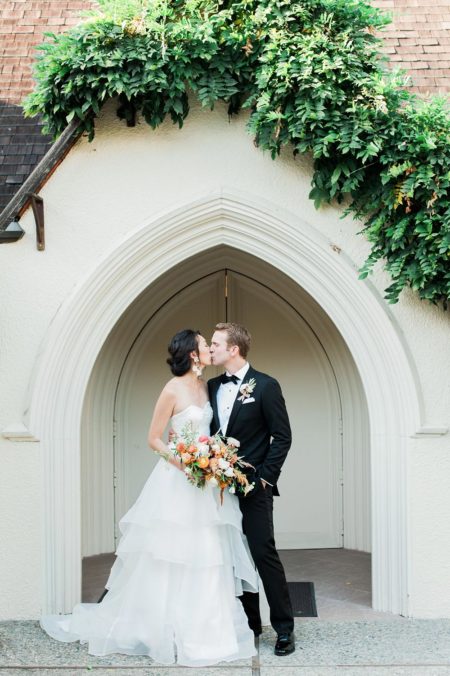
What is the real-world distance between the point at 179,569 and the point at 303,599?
1.56m

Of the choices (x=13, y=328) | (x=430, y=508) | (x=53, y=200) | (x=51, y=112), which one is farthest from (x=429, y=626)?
(x=51, y=112)

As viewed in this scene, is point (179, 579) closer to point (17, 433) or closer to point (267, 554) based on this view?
point (267, 554)

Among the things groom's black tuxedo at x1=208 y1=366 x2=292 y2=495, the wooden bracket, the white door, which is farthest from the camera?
the white door

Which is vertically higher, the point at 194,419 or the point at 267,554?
the point at 194,419

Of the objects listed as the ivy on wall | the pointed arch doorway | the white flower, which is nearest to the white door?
the pointed arch doorway

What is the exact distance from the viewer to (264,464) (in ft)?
16.9

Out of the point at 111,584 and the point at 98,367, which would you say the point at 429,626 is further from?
the point at 98,367

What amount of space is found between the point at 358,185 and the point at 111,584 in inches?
130

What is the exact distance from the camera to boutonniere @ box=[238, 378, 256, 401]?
17.2ft

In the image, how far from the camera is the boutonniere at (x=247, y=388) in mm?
5246

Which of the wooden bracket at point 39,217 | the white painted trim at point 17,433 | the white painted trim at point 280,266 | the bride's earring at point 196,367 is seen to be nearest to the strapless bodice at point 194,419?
the bride's earring at point 196,367

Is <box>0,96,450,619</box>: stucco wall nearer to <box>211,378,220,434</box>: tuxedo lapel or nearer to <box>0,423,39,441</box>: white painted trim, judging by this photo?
<box>0,423,39,441</box>: white painted trim

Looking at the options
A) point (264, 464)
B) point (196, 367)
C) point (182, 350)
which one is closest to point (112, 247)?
point (182, 350)

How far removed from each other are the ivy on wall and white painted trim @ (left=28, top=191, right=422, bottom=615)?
1.22ft
